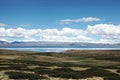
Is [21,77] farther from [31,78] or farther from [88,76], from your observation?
[88,76]

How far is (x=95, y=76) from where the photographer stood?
3809 cm

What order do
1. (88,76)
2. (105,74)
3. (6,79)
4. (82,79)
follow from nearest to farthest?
(6,79) < (82,79) < (88,76) < (105,74)

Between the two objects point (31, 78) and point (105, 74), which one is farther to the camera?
point (105, 74)

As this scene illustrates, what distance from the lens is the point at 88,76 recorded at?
122ft

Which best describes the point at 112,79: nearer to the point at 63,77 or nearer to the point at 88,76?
the point at 88,76

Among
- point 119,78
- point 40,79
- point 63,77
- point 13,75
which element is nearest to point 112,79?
point 119,78

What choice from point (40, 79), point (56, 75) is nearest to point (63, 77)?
point (56, 75)

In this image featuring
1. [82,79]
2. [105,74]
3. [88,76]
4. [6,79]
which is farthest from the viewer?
[105,74]

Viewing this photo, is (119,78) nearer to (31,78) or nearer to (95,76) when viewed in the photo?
(95,76)

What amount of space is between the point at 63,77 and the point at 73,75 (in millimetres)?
1641

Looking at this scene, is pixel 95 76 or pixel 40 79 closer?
pixel 40 79

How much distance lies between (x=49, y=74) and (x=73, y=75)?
3337 mm

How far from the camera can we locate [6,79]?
32.0 meters

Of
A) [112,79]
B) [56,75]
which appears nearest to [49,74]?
[56,75]
